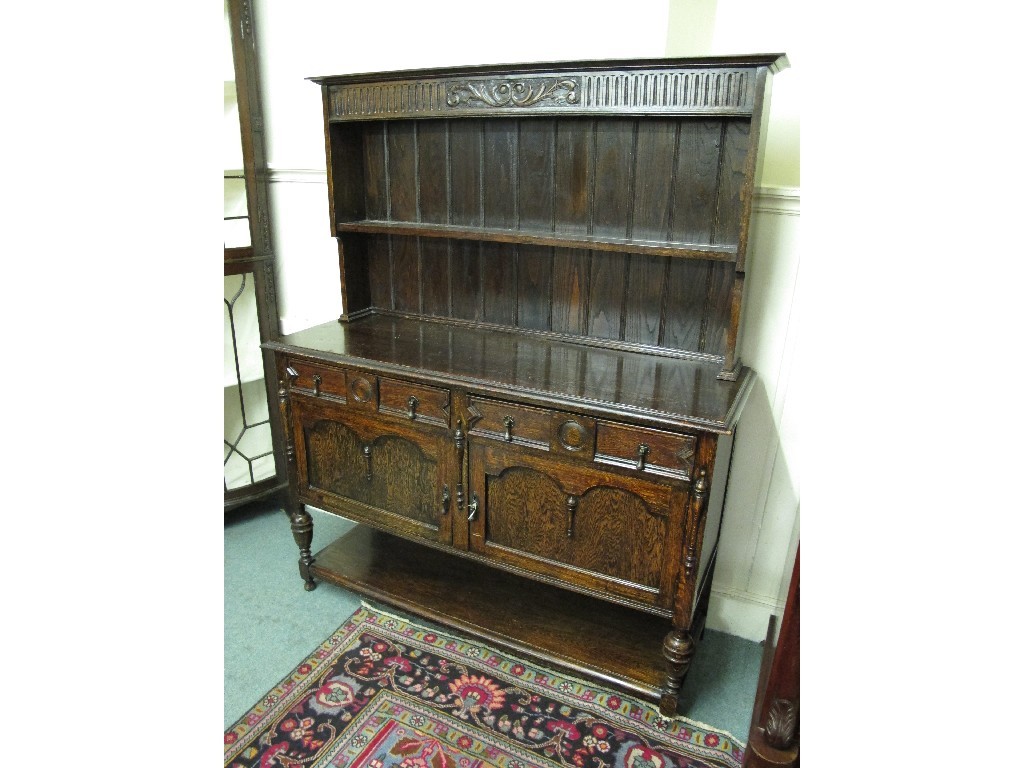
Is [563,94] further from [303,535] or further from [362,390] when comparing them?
[303,535]

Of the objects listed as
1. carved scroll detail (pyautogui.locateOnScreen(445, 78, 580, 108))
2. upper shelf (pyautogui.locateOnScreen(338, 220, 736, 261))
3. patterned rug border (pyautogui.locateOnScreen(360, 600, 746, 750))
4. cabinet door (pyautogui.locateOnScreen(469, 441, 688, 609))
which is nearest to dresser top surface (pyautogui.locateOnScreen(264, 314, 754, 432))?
cabinet door (pyautogui.locateOnScreen(469, 441, 688, 609))

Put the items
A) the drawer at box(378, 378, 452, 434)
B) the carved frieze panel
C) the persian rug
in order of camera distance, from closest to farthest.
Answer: the carved frieze panel
the persian rug
the drawer at box(378, 378, 452, 434)

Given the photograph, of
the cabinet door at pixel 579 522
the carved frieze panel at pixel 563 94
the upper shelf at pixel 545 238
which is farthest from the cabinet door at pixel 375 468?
the carved frieze panel at pixel 563 94

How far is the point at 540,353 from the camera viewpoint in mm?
1757

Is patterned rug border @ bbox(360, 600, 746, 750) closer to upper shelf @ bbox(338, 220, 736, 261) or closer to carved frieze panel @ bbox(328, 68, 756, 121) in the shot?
upper shelf @ bbox(338, 220, 736, 261)

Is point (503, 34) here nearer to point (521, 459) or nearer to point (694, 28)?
point (694, 28)

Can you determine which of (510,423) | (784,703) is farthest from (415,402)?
(784,703)

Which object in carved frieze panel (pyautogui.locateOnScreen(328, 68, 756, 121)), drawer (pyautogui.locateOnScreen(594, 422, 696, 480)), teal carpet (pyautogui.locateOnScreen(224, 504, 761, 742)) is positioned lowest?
teal carpet (pyautogui.locateOnScreen(224, 504, 761, 742))

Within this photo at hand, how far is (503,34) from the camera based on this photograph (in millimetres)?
1818

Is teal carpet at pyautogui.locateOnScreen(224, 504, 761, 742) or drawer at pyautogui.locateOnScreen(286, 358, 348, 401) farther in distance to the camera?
drawer at pyautogui.locateOnScreen(286, 358, 348, 401)

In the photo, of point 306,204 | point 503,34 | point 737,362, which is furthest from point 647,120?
point 306,204

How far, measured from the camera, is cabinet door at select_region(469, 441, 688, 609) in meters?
1.48

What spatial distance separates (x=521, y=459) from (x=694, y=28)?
1191 mm
